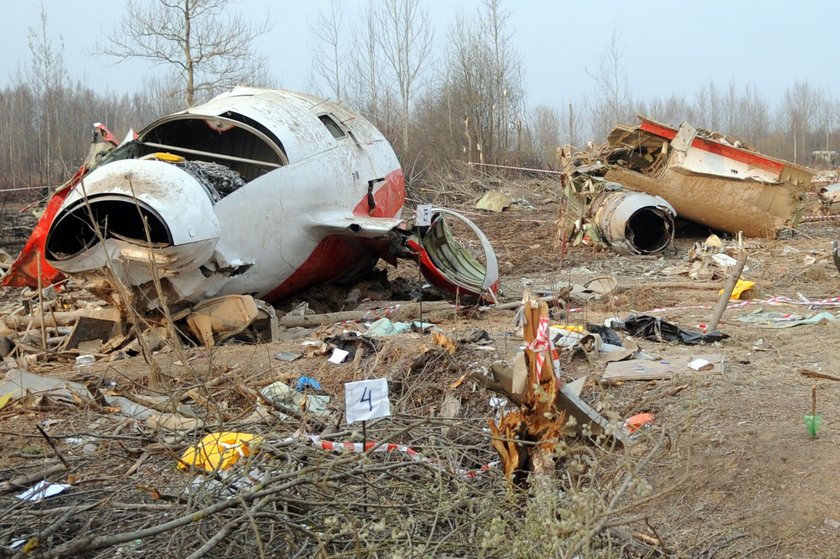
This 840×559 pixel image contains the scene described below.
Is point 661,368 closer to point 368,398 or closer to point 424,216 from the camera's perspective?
point 368,398

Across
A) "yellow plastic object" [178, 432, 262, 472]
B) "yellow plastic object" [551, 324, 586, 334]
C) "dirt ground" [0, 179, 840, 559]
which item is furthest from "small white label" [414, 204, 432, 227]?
"yellow plastic object" [178, 432, 262, 472]

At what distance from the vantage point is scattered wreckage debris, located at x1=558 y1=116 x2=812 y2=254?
49.6 feet

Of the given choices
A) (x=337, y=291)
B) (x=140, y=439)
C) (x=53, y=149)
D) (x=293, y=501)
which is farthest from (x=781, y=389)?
(x=53, y=149)

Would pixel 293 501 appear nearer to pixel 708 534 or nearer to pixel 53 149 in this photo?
pixel 708 534

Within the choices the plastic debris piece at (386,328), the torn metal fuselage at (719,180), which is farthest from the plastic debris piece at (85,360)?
the torn metal fuselage at (719,180)

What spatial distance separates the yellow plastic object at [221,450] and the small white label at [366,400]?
1.54 ft

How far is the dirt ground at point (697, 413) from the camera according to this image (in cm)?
380

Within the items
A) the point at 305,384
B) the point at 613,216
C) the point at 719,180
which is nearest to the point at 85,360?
the point at 305,384

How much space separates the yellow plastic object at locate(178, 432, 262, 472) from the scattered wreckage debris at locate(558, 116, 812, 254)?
11410mm

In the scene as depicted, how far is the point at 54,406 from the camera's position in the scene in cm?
563

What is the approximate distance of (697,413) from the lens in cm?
492

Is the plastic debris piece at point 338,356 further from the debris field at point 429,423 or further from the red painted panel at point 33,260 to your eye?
the red painted panel at point 33,260

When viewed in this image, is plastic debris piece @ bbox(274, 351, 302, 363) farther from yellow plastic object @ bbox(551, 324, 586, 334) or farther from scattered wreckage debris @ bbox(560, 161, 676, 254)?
scattered wreckage debris @ bbox(560, 161, 676, 254)

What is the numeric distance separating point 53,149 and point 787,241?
1272 inches
